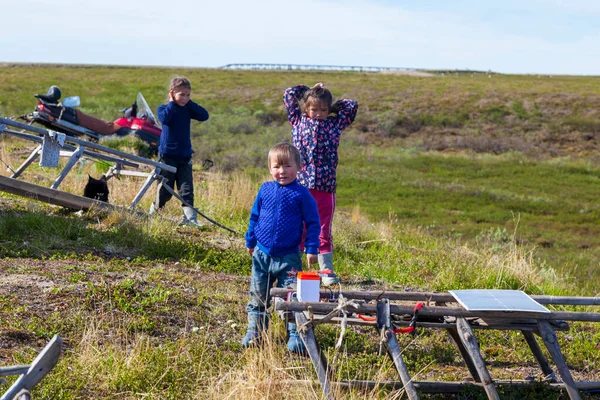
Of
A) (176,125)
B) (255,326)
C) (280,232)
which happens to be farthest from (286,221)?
(176,125)

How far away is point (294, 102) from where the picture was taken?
7031 millimetres

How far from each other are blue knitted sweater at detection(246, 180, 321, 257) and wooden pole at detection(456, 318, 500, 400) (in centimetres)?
129

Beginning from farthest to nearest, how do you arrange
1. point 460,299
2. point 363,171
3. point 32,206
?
1. point 363,171
2. point 32,206
3. point 460,299

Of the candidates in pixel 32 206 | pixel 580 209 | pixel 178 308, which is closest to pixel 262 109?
pixel 580 209

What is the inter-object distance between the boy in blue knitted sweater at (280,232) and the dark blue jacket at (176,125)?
143 inches

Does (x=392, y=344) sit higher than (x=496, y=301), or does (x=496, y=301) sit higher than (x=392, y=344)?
(x=496, y=301)

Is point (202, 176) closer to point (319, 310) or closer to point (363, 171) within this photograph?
point (363, 171)

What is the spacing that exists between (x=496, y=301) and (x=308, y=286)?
44.5 inches

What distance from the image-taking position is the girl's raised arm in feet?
22.8

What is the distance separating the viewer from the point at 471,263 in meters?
8.37

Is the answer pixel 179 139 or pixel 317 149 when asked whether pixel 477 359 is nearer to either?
pixel 317 149

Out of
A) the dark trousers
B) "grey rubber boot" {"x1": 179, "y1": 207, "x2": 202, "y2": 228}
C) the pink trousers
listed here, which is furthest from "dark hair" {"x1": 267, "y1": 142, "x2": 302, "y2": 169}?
"grey rubber boot" {"x1": 179, "y1": 207, "x2": 202, "y2": 228}

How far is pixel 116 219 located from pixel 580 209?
1425 centimetres

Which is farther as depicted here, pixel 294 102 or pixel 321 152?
pixel 294 102
